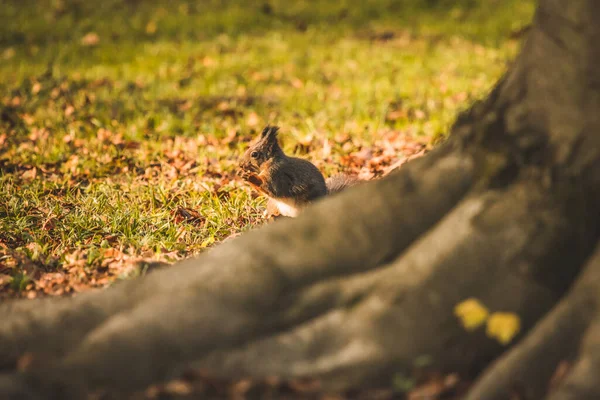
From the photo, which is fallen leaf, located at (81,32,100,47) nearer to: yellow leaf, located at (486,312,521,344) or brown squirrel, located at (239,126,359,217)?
brown squirrel, located at (239,126,359,217)

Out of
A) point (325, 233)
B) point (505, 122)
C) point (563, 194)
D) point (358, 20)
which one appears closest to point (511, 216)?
point (563, 194)

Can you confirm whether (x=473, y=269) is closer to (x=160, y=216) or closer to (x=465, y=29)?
(x=160, y=216)

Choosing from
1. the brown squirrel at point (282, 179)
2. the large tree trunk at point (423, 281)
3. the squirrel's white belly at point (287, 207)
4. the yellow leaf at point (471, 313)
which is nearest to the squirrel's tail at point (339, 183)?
the brown squirrel at point (282, 179)

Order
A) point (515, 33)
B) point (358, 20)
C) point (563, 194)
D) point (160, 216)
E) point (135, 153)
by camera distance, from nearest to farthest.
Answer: point (563, 194), point (160, 216), point (135, 153), point (515, 33), point (358, 20)

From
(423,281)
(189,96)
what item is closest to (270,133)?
(423,281)

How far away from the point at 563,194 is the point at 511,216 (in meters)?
0.19

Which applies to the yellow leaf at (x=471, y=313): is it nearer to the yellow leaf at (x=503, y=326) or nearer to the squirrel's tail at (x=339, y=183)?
the yellow leaf at (x=503, y=326)

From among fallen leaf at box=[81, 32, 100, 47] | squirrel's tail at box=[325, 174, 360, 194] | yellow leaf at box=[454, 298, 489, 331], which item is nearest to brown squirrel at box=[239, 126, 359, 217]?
squirrel's tail at box=[325, 174, 360, 194]

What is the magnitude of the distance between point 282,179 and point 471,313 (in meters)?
2.33

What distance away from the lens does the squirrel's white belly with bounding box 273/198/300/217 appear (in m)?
4.54

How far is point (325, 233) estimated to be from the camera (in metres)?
2.55

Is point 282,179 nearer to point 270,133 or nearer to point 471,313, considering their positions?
point 270,133

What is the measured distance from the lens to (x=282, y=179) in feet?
14.9

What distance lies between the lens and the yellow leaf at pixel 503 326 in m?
2.40
